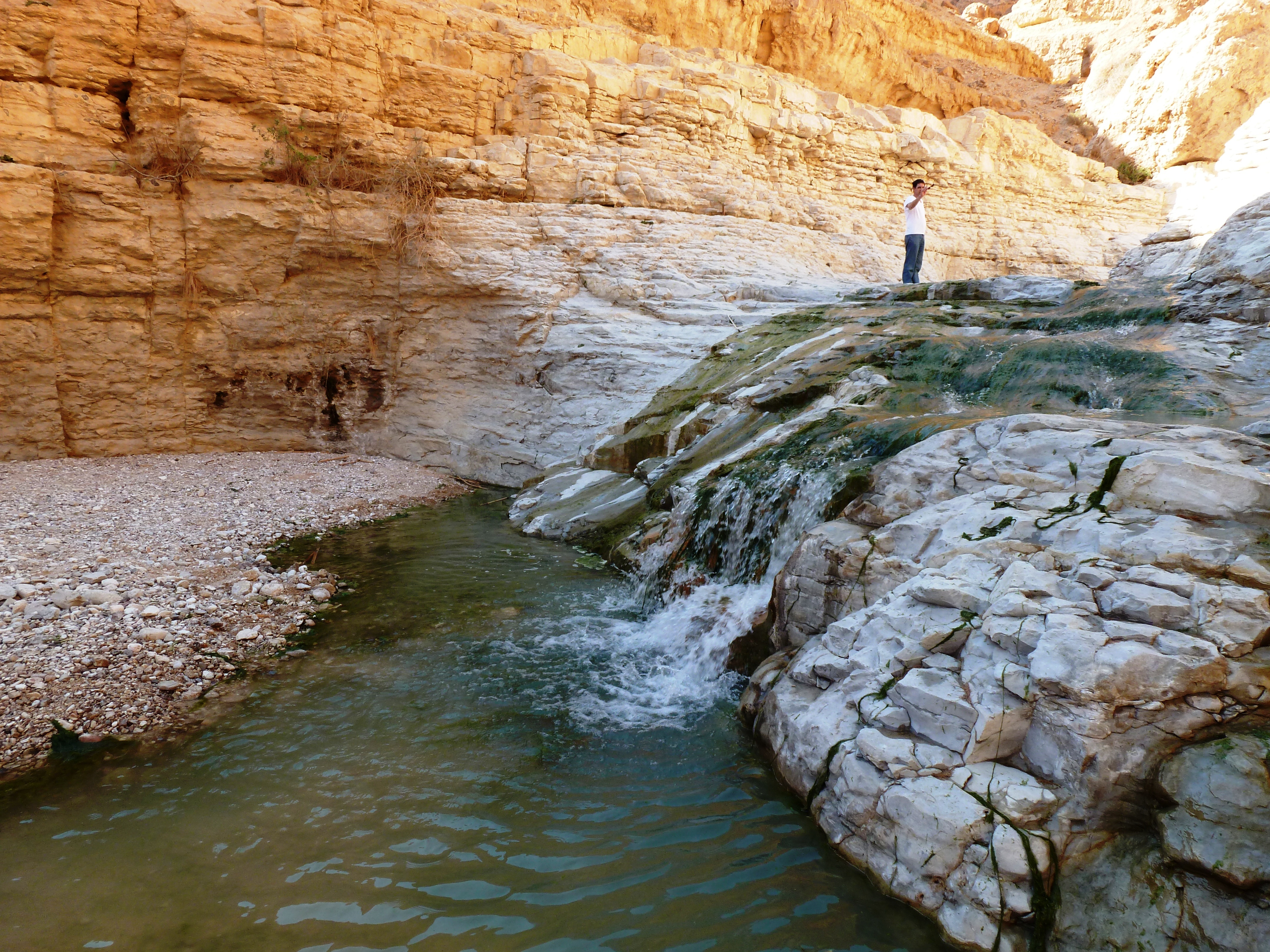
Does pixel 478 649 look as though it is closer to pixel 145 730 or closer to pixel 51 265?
pixel 145 730

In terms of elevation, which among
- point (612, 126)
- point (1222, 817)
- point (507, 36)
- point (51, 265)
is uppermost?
point (507, 36)

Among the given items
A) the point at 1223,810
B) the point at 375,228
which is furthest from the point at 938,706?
the point at 375,228

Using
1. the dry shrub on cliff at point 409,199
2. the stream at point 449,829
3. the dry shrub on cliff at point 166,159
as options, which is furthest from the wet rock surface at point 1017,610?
the dry shrub on cliff at point 166,159

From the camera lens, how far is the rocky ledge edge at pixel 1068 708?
235 centimetres

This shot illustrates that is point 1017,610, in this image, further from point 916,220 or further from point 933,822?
point 916,220

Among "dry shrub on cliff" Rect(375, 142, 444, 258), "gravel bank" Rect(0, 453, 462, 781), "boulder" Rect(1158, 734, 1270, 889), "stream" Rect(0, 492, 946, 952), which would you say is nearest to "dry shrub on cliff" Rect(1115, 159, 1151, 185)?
"dry shrub on cliff" Rect(375, 142, 444, 258)

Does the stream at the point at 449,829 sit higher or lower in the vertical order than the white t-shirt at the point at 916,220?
lower

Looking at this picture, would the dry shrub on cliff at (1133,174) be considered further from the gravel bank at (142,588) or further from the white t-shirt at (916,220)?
the gravel bank at (142,588)

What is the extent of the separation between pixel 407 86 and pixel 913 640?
12.5 metres

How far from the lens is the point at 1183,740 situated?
251 cm

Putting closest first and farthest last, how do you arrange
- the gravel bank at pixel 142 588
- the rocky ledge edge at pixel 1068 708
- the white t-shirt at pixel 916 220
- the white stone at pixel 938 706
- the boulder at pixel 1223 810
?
the boulder at pixel 1223 810, the rocky ledge edge at pixel 1068 708, the white stone at pixel 938 706, the gravel bank at pixel 142 588, the white t-shirt at pixel 916 220

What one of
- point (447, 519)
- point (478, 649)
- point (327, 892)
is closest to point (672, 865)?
point (327, 892)

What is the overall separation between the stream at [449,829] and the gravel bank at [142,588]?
1.43 feet

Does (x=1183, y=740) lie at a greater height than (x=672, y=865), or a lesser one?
greater
